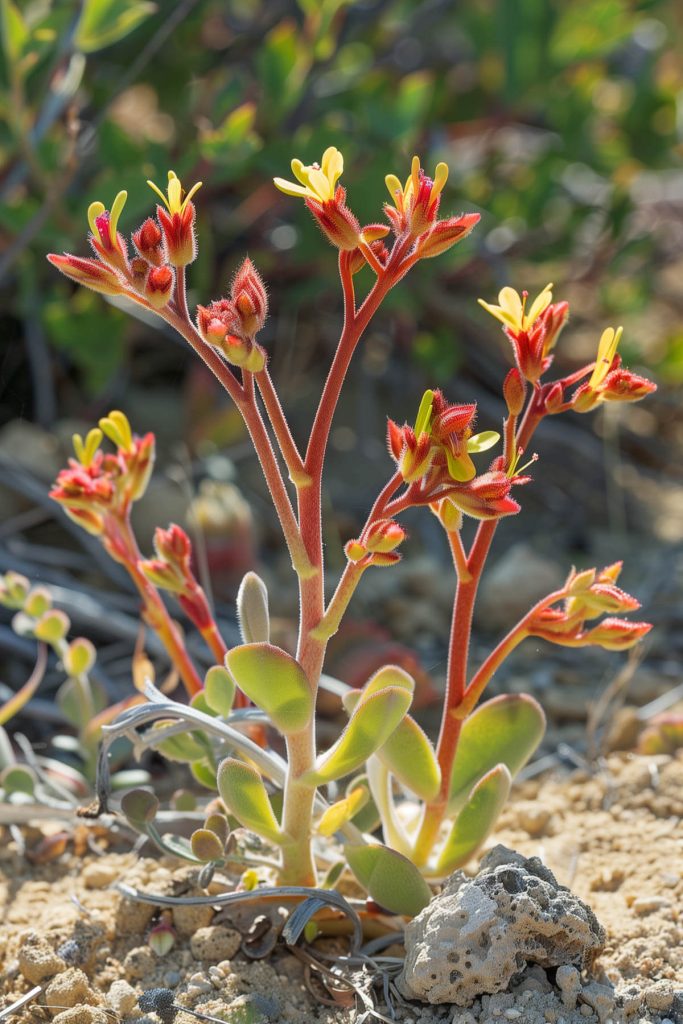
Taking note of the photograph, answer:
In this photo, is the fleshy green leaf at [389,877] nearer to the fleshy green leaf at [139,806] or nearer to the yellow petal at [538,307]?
the fleshy green leaf at [139,806]

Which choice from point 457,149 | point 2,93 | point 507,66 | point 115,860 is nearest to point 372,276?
point 507,66

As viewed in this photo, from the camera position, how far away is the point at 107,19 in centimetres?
260

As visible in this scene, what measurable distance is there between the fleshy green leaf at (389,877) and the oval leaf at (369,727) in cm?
Answer: 17

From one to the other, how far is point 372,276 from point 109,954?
75.4 inches

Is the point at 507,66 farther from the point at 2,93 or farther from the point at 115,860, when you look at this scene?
the point at 115,860

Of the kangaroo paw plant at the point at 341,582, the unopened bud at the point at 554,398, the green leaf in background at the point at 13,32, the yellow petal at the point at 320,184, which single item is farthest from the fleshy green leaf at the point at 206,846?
the green leaf in background at the point at 13,32

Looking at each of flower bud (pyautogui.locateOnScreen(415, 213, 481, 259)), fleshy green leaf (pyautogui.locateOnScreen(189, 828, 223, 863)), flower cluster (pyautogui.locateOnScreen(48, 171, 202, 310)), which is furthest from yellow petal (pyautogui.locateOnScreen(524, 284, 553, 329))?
fleshy green leaf (pyautogui.locateOnScreen(189, 828, 223, 863))

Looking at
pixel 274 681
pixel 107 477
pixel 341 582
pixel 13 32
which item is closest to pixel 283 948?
pixel 274 681

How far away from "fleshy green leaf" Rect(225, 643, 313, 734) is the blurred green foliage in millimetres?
1430

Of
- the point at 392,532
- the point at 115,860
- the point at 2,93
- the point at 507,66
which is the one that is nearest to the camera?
the point at 392,532

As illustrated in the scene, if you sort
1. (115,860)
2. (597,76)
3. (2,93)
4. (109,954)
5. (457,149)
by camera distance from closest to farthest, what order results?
(109,954)
(115,860)
(2,93)
(597,76)
(457,149)

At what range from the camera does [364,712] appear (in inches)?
58.6

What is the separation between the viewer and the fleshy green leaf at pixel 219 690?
1.68m

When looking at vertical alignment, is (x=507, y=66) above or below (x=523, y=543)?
above
